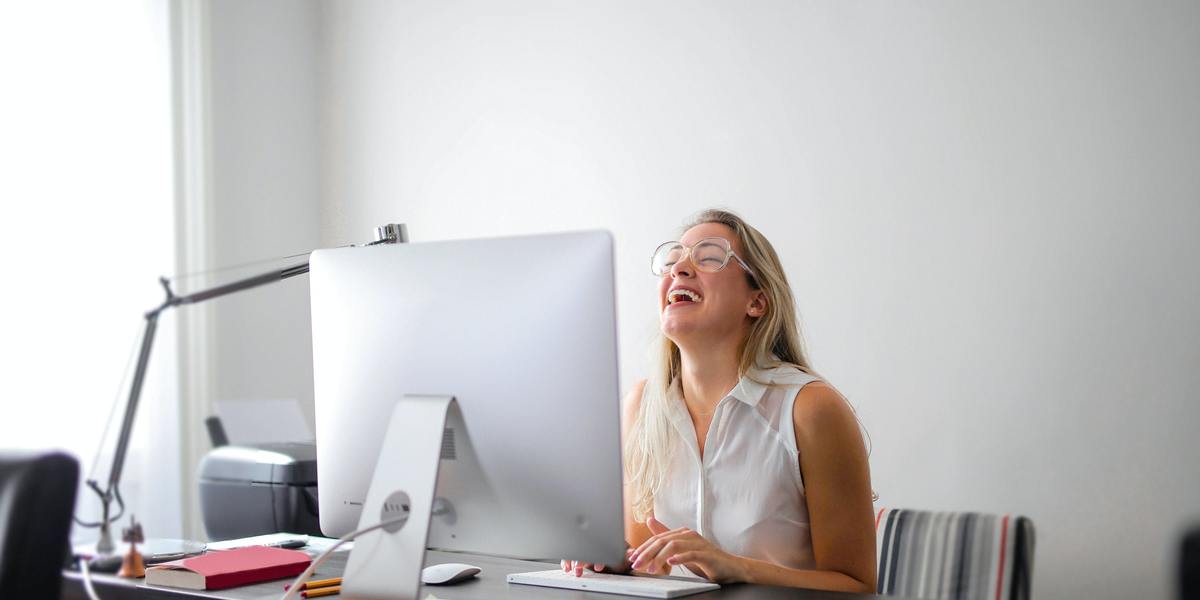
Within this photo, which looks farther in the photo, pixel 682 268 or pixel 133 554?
pixel 682 268

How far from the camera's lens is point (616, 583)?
142 cm

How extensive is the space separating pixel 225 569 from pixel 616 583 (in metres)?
0.56

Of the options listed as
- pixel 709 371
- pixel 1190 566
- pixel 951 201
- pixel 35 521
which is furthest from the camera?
pixel 951 201

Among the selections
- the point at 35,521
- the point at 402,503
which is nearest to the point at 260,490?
the point at 402,503

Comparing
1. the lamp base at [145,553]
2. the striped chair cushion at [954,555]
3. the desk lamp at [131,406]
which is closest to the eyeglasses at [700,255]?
the desk lamp at [131,406]

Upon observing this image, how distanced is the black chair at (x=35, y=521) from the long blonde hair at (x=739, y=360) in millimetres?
1096

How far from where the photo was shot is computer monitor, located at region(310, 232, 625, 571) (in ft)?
4.07

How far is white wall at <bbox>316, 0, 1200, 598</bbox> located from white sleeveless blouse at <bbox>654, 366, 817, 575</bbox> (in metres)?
0.89

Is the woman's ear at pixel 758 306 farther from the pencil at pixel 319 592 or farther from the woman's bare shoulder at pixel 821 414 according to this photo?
the pencil at pixel 319 592

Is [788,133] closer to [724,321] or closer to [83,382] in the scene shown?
[724,321]

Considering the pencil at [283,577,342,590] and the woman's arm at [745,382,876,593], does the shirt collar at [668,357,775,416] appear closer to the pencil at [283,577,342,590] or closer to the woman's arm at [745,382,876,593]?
the woman's arm at [745,382,876,593]

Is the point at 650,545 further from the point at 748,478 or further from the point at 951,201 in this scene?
the point at 951,201

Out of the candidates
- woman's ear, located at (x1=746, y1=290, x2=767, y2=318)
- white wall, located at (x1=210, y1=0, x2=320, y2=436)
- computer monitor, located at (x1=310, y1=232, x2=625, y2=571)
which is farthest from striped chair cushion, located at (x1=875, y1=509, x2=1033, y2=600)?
white wall, located at (x1=210, y1=0, x2=320, y2=436)

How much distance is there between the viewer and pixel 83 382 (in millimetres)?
3000
